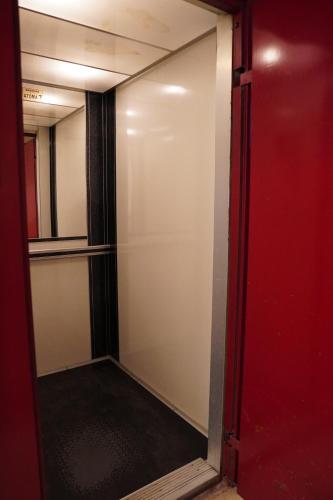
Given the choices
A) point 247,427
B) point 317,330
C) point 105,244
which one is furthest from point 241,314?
point 105,244

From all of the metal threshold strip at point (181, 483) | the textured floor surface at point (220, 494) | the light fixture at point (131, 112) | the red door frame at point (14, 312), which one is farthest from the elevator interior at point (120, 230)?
the red door frame at point (14, 312)

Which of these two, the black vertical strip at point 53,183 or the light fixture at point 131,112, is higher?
the light fixture at point 131,112

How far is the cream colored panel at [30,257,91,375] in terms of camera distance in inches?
115

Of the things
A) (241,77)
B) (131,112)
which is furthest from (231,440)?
(131,112)

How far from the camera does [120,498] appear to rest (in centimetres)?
177

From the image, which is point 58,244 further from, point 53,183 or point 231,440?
point 231,440

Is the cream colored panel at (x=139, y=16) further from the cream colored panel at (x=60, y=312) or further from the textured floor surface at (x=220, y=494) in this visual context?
the textured floor surface at (x=220, y=494)

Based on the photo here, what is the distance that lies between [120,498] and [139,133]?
2.25 metres

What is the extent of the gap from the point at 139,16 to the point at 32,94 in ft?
4.26

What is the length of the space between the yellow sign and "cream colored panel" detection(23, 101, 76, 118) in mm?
47

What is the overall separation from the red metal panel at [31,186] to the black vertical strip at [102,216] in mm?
438

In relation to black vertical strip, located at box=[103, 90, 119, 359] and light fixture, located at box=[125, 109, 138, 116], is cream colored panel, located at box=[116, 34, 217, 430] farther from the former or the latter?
black vertical strip, located at box=[103, 90, 119, 359]

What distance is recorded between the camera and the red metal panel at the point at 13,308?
1102mm

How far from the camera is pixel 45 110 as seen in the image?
289 centimetres
